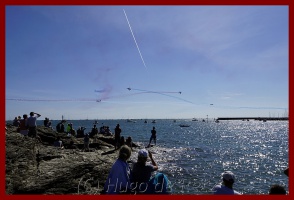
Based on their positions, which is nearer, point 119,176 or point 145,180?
point 119,176

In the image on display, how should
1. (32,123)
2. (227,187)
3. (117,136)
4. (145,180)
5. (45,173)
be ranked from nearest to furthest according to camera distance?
1. (227,187)
2. (145,180)
3. (45,173)
4. (32,123)
5. (117,136)

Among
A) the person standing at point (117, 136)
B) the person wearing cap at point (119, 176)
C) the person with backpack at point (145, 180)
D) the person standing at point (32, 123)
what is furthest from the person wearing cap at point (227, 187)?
the person standing at point (117, 136)

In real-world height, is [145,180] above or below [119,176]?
below

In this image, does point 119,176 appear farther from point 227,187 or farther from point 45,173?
point 45,173

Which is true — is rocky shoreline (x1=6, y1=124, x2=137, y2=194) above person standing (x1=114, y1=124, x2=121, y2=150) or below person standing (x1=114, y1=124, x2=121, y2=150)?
below

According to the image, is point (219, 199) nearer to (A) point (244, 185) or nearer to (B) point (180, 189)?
(B) point (180, 189)

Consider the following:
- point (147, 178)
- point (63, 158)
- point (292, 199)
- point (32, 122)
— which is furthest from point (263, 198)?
point (32, 122)

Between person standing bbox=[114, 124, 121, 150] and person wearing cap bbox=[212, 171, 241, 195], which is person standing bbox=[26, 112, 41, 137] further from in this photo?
person wearing cap bbox=[212, 171, 241, 195]

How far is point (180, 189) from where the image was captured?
17797 millimetres

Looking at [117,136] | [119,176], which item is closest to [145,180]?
[119,176]

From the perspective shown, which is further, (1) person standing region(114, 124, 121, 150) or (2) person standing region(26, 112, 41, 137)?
(1) person standing region(114, 124, 121, 150)

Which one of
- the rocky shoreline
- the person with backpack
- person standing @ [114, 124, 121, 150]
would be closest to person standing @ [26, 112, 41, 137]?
the rocky shoreline

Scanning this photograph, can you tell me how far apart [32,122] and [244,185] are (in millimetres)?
15783

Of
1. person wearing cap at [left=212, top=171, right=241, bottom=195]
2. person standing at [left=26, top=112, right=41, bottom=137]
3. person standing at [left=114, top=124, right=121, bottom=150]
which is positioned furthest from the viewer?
person standing at [left=114, top=124, right=121, bottom=150]
